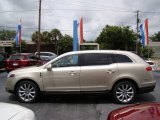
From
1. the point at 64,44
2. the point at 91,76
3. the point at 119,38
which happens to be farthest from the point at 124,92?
the point at 119,38

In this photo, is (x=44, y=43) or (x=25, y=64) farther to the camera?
(x=44, y=43)

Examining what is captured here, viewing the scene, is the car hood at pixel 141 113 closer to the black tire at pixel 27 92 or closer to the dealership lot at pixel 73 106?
the dealership lot at pixel 73 106

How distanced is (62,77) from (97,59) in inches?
47.6

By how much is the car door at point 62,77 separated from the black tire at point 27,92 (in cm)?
37

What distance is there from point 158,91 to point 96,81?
3.44m

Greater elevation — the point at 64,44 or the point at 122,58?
the point at 64,44

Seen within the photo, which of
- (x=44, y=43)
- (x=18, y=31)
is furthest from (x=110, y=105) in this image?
(x=44, y=43)

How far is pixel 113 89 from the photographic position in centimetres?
888

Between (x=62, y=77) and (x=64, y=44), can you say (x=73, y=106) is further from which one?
(x=64, y=44)

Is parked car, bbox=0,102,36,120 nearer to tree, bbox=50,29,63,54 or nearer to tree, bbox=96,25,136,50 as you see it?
tree, bbox=50,29,63,54

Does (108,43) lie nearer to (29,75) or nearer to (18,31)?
(18,31)

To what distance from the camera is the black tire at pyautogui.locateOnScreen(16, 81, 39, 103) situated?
902 centimetres

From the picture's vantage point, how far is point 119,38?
72438 mm

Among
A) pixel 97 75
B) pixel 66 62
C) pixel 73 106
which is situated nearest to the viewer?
pixel 73 106
